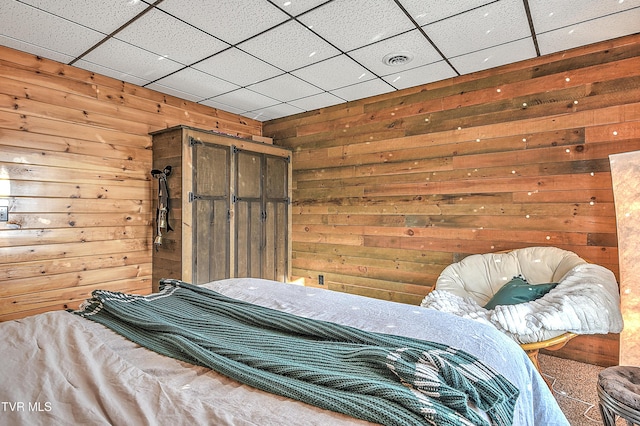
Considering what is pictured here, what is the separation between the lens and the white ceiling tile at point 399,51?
8.92 ft

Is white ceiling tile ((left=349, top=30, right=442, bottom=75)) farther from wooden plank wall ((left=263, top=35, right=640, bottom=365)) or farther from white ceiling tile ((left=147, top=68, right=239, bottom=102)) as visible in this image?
white ceiling tile ((left=147, top=68, right=239, bottom=102))

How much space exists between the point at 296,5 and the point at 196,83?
1693mm

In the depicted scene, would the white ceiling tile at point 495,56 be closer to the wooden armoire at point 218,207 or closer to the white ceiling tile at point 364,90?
the white ceiling tile at point 364,90

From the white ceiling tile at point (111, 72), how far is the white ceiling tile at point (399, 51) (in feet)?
6.95

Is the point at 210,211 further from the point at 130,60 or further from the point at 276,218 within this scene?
the point at 130,60

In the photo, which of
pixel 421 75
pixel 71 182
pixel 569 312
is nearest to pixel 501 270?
pixel 569 312

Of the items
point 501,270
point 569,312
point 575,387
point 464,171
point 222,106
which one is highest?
point 222,106

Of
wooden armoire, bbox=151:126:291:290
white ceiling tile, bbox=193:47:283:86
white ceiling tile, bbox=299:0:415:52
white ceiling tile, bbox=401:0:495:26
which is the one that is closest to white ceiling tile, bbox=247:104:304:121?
wooden armoire, bbox=151:126:291:290

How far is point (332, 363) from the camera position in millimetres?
1137

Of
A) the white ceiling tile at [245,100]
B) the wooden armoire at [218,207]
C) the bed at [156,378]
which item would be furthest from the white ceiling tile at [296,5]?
the bed at [156,378]

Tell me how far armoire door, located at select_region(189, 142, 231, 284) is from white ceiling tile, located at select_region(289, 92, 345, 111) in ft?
3.37

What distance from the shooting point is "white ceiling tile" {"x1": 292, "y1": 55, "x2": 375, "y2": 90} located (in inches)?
124

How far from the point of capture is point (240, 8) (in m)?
2.31

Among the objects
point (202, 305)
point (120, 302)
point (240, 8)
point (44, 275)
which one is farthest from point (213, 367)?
point (44, 275)
